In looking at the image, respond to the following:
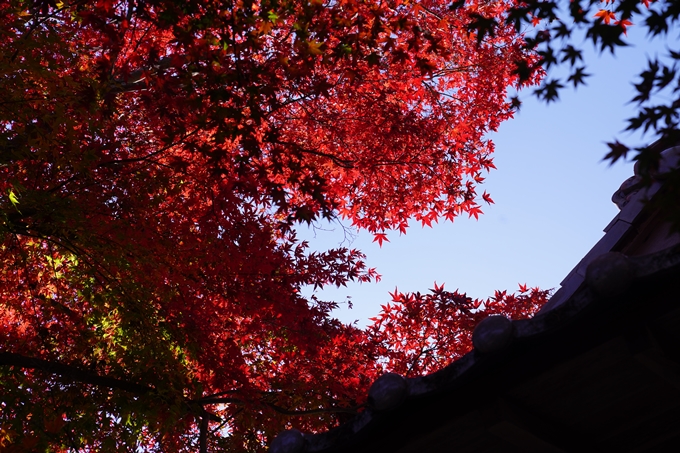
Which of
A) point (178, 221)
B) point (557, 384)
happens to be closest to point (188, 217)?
point (178, 221)

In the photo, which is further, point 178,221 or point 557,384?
point 178,221

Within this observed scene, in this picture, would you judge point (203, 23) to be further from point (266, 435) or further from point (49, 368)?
point (266, 435)

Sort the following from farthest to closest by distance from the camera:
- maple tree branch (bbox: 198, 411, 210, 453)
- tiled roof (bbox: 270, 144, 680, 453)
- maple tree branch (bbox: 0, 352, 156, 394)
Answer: maple tree branch (bbox: 198, 411, 210, 453)
maple tree branch (bbox: 0, 352, 156, 394)
tiled roof (bbox: 270, 144, 680, 453)

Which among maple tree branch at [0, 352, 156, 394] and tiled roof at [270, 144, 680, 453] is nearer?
tiled roof at [270, 144, 680, 453]

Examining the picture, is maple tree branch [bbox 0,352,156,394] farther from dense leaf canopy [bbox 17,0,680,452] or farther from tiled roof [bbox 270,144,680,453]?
tiled roof [bbox 270,144,680,453]

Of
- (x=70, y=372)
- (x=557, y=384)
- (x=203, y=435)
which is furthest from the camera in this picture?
(x=203, y=435)

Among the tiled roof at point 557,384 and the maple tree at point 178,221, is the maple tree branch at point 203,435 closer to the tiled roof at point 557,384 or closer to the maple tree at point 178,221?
the maple tree at point 178,221

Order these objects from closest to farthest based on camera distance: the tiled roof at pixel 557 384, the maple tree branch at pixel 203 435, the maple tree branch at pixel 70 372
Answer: the tiled roof at pixel 557 384, the maple tree branch at pixel 70 372, the maple tree branch at pixel 203 435

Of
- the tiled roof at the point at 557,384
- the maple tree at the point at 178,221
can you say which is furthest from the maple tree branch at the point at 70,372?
the tiled roof at the point at 557,384

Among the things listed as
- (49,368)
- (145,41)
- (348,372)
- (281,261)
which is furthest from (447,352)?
(145,41)

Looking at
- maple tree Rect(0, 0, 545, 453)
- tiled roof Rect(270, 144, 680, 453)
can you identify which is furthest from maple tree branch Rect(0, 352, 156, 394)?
tiled roof Rect(270, 144, 680, 453)

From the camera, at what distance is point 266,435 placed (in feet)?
31.4

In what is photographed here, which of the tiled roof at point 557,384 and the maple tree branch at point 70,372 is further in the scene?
the maple tree branch at point 70,372

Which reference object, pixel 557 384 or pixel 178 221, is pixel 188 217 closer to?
pixel 178 221
